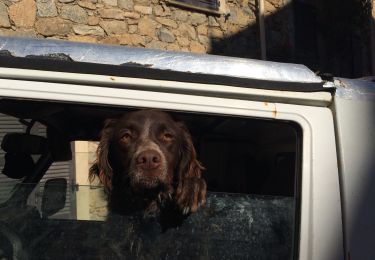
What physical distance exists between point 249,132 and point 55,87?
0.65m

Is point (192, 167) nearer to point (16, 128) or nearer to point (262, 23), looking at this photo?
point (16, 128)

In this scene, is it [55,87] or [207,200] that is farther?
[207,200]

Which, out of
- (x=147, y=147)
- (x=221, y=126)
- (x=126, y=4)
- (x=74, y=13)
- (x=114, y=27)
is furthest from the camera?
(x=126, y=4)

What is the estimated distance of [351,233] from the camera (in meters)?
1.72

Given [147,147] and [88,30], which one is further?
[88,30]

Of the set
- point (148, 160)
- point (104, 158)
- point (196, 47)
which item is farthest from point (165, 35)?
point (148, 160)

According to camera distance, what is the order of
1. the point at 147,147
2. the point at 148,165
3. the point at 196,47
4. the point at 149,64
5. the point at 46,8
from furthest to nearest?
the point at 196,47
the point at 46,8
the point at 147,147
the point at 148,165
the point at 149,64

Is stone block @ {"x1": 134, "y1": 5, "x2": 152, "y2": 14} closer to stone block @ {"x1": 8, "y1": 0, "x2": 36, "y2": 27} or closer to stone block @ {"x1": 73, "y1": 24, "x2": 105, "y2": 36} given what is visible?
stone block @ {"x1": 73, "y1": 24, "x2": 105, "y2": 36}

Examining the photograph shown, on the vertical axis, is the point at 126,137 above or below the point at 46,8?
below

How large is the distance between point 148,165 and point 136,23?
7266 millimetres

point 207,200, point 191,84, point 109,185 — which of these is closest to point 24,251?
point 109,185

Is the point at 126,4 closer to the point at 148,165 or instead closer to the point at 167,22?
the point at 167,22

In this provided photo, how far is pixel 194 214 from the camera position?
181 centimetres

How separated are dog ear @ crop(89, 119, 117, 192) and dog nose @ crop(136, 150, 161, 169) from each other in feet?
0.44
